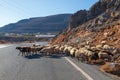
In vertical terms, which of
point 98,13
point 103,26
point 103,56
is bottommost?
point 103,56

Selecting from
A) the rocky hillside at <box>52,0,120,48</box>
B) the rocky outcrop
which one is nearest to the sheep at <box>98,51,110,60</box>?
the rocky hillside at <box>52,0,120,48</box>

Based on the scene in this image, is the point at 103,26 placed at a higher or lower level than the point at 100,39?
higher

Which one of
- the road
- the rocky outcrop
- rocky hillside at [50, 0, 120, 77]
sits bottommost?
the road

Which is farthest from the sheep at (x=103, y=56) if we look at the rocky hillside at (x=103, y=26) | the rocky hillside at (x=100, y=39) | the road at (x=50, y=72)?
the rocky hillside at (x=103, y=26)

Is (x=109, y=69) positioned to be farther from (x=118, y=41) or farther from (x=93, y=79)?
Result: (x=118, y=41)

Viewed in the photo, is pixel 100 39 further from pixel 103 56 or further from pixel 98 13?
pixel 103 56

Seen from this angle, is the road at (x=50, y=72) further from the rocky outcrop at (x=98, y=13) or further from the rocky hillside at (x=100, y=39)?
the rocky outcrop at (x=98, y=13)

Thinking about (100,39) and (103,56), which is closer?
(103,56)

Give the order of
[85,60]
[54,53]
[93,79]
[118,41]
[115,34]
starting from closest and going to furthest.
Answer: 1. [93,79]
2. [85,60]
3. [54,53]
4. [118,41]
5. [115,34]

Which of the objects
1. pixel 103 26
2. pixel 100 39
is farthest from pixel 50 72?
pixel 103 26

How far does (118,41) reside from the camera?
4028 cm

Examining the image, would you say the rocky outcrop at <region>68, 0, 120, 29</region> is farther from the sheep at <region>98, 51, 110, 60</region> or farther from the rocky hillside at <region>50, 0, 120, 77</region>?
the sheep at <region>98, 51, 110, 60</region>

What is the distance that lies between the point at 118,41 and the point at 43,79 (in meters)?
29.2

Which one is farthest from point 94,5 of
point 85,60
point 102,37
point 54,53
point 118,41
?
point 85,60
